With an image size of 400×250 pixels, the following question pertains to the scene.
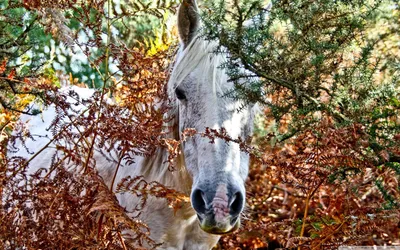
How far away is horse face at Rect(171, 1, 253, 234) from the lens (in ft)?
8.68

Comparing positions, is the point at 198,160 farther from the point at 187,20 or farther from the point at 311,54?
the point at 187,20

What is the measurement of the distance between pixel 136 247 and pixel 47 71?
1.90 meters

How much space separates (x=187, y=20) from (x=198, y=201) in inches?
49.2

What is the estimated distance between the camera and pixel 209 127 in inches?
115

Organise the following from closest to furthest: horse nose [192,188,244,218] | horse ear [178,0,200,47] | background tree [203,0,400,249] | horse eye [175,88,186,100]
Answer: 1. background tree [203,0,400,249]
2. horse nose [192,188,244,218]
3. horse eye [175,88,186,100]
4. horse ear [178,0,200,47]

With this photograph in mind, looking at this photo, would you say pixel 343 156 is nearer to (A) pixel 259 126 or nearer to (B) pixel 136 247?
(B) pixel 136 247

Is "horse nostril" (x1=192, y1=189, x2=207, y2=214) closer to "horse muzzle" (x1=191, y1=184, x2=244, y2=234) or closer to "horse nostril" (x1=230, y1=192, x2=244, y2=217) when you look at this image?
"horse muzzle" (x1=191, y1=184, x2=244, y2=234)

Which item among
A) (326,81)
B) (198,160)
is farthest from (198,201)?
(326,81)

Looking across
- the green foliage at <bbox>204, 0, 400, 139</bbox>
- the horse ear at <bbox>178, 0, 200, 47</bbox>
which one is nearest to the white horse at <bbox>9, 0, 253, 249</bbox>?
the horse ear at <bbox>178, 0, 200, 47</bbox>

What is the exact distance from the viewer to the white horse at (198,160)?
105 inches

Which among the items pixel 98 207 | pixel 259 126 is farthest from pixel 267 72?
pixel 259 126

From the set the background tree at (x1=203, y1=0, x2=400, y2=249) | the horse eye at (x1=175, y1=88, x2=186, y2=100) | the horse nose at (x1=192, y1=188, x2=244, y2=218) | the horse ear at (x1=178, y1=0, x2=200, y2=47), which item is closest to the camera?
the background tree at (x1=203, y1=0, x2=400, y2=249)

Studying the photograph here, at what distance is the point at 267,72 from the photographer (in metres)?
2.58

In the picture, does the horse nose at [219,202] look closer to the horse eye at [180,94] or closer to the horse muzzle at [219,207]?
the horse muzzle at [219,207]
